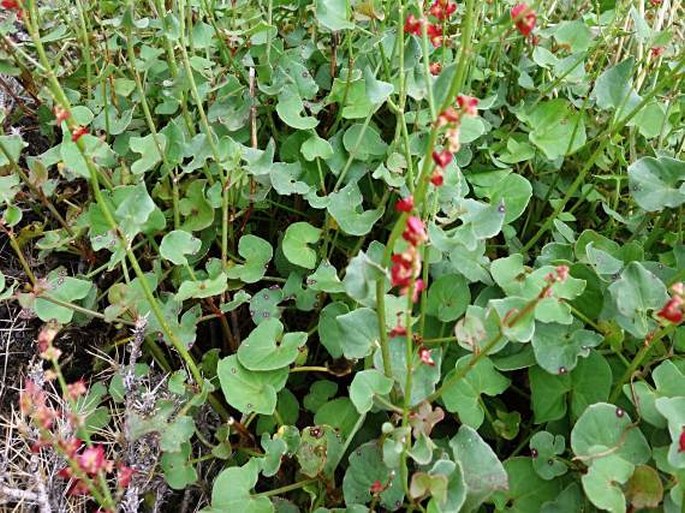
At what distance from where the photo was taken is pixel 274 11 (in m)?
1.54

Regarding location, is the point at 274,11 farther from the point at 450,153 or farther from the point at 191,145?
the point at 450,153

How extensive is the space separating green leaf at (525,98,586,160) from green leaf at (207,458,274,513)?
691 millimetres

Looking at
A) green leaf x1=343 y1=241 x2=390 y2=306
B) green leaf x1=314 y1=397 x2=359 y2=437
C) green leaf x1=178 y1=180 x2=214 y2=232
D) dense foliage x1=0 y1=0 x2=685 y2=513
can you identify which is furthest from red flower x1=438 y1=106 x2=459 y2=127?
green leaf x1=178 y1=180 x2=214 y2=232

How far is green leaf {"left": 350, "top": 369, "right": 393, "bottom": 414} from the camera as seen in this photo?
0.81 m

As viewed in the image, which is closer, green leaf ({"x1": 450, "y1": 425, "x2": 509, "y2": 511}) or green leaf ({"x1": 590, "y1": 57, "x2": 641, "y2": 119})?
green leaf ({"x1": 450, "y1": 425, "x2": 509, "y2": 511})

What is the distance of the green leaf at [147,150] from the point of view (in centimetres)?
112

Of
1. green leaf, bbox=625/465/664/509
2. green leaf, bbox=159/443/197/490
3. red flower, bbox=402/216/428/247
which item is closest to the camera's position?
red flower, bbox=402/216/428/247

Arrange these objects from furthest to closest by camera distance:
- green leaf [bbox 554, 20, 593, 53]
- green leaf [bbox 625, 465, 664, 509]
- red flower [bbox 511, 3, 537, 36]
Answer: green leaf [bbox 554, 20, 593, 53] → green leaf [bbox 625, 465, 664, 509] → red flower [bbox 511, 3, 537, 36]

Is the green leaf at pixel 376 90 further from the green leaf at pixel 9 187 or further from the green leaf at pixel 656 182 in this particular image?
the green leaf at pixel 9 187

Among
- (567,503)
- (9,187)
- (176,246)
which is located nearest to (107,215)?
(176,246)

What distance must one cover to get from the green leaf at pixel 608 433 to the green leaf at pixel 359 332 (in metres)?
0.27

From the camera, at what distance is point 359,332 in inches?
33.2

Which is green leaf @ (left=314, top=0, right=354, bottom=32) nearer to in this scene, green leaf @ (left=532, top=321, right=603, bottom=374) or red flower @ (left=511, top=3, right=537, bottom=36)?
red flower @ (left=511, top=3, right=537, bottom=36)

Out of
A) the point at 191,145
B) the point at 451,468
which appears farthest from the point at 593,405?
the point at 191,145
